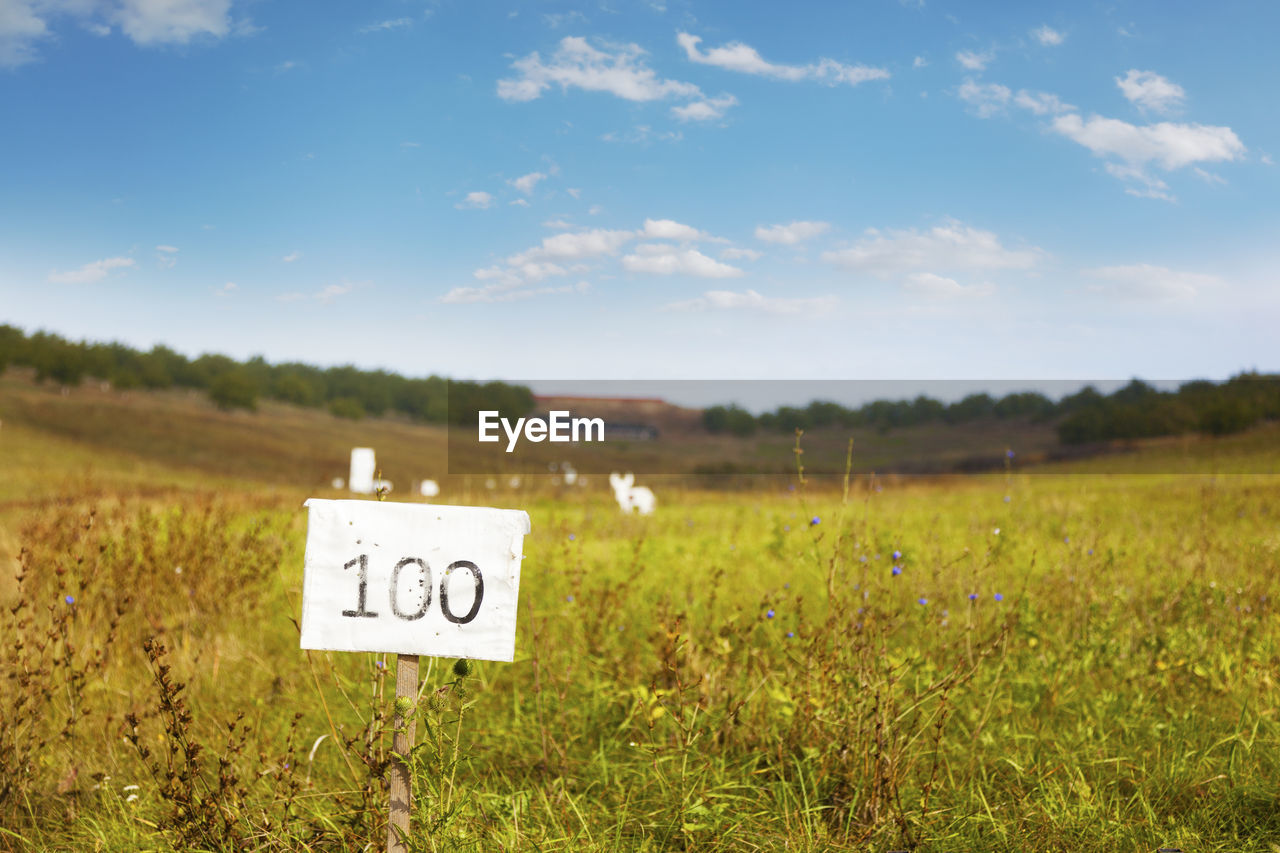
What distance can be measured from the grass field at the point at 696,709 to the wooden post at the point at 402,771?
6 cm

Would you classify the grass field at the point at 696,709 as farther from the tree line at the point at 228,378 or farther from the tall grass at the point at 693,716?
the tree line at the point at 228,378

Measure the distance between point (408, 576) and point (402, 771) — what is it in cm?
51

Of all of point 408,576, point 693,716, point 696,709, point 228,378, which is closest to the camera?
point 408,576

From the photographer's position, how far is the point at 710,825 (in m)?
2.42

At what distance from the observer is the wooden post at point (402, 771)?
1875 mm

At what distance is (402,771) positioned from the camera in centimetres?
191

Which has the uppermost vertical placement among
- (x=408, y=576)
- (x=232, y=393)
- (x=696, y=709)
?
(x=232, y=393)

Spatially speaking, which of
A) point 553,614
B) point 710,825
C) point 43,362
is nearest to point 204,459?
point 43,362

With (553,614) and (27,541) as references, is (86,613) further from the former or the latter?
(553,614)

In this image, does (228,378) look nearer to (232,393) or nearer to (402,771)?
(232,393)

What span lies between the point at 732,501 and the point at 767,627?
366 inches

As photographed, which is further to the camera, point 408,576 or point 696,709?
point 696,709

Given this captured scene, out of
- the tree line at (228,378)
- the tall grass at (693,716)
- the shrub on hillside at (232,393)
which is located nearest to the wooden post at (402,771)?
the tall grass at (693,716)

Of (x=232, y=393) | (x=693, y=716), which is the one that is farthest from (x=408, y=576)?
(x=232, y=393)
